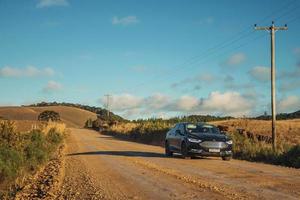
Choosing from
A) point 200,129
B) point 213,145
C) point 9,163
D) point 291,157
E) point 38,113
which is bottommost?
point 9,163

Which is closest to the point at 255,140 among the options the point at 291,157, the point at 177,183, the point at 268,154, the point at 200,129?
the point at 268,154

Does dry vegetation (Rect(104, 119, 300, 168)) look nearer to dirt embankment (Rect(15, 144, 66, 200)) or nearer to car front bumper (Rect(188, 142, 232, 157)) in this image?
car front bumper (Rect(188, 142, 232, 157))

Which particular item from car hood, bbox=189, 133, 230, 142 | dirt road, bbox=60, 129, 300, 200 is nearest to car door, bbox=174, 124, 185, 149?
car hood, bbox=189, 133, 230, 142

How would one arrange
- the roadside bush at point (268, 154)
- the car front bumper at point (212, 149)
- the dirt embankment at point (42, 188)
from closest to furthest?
the dirt embankment at point (42, 188) → the roadside bush at point (268, 154) → the car front bumper at point (212, 149)

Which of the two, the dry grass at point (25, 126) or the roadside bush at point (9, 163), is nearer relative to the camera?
the roadside bush at point (9, 163)

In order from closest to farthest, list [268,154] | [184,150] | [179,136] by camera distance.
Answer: [184,150] < [179,136] < [268,154]

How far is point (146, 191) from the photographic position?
12.4 metres

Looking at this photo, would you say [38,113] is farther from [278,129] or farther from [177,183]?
[177,183]

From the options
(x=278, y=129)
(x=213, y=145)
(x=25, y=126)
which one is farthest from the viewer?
(x=25, y=126)

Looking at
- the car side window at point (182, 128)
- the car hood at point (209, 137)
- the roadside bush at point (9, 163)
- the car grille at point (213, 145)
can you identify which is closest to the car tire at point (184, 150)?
the car hood at point (209, 137)

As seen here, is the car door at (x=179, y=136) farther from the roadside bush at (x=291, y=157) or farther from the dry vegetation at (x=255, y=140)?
the roadside bush at (x=291, y=157)

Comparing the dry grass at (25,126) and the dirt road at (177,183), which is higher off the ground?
the dry grass at (25,126)

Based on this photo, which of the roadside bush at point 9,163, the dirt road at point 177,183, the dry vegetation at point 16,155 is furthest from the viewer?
the roadside bush at point 9,163

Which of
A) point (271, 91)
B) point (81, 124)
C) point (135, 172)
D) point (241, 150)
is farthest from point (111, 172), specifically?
point (81, 124)
